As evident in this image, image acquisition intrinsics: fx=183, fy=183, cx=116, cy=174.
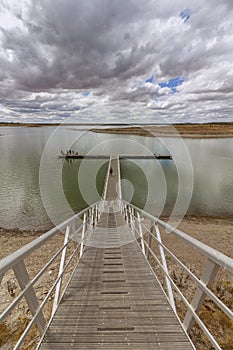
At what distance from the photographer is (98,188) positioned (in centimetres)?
2062

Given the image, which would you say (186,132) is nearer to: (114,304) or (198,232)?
(198,232)

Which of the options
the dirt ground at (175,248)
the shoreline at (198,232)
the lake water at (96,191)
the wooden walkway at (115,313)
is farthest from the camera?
the lake water at (96,191)

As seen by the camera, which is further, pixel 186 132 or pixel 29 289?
pixel 186 132

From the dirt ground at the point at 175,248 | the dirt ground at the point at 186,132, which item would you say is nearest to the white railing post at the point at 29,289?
the dirt ground at the point at 175,248

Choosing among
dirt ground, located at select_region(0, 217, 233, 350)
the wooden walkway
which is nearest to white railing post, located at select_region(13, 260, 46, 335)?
the wooden walkway

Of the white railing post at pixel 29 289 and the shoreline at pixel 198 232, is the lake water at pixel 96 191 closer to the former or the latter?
the shoreline at pixel 198 232

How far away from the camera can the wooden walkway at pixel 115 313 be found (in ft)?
6.92

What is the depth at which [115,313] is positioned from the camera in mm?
2514

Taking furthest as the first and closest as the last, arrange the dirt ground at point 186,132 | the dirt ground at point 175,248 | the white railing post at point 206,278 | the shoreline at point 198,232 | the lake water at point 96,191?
the dirt ground at point 186,132 < the lake water at point 96,191 < the shoreline at point 198,232 < the dirt ground at point 175,248 < the white railing post at point 206,278

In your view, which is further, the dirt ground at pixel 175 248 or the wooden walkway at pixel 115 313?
the dirt ground at pixel 175 248

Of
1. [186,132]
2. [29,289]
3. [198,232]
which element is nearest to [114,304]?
[29,289]

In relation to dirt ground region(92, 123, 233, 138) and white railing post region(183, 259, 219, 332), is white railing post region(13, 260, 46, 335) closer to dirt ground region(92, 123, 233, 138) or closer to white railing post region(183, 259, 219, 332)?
white railing post region(183, 259, 219, 332)

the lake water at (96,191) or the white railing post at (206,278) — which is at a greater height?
the white railing post at (206,278)

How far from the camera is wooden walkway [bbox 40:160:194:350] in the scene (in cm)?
211
